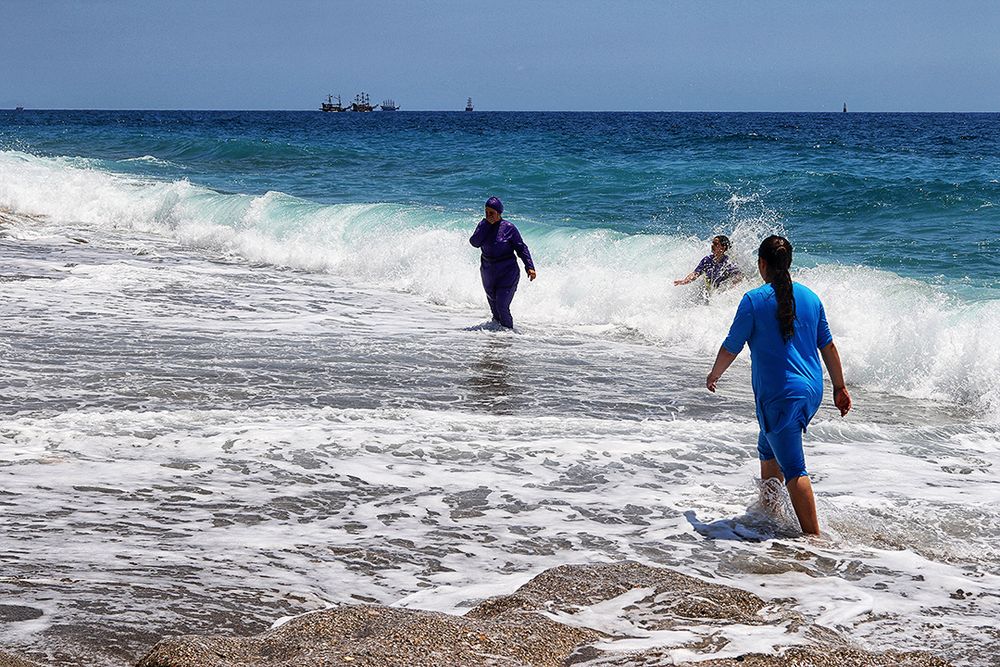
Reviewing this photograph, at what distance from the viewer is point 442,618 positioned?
3.99 metres

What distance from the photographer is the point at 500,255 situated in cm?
1192

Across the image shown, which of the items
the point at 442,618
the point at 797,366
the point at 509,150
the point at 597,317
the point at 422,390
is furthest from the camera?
the point at 509,150

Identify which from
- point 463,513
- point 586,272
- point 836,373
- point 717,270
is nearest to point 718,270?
point 717,270

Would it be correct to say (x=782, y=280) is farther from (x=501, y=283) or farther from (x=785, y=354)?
(x=501, y=283)

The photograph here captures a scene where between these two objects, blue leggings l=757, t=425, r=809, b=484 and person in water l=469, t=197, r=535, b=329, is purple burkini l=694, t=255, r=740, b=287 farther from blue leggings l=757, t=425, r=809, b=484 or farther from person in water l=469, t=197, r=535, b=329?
blue leggings l=757, t=425, r=809, b=484

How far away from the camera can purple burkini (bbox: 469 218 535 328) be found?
11906 millimetres

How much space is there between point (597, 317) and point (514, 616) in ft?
31.0

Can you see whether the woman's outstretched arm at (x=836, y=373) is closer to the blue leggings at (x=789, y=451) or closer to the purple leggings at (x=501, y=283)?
the blue leggings at (x=789, y=451)

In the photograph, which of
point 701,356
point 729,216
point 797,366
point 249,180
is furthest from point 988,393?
point 249,180

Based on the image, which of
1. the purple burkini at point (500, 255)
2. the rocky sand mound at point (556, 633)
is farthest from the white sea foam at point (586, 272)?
the rocky sand mound at point (556, 633)

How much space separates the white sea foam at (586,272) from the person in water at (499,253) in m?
1.33

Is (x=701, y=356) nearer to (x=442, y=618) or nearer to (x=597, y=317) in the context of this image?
(x=597, y=317)

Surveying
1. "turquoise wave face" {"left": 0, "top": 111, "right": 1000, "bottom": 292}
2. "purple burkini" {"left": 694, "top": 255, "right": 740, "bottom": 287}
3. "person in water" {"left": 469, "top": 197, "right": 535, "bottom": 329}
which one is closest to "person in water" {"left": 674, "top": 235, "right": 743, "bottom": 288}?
"purple burkini" {"left": 694, "top": 255, "right": 740, "bottom": 287}

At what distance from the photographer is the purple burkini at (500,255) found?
11906 millimetres
